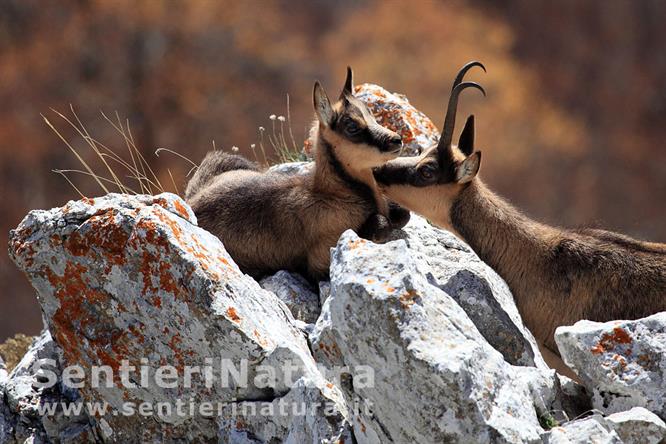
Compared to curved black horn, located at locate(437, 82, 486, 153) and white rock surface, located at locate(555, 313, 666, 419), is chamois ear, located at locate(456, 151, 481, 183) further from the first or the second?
→ white rock surface, located at locate(555, 313, 666, 419)

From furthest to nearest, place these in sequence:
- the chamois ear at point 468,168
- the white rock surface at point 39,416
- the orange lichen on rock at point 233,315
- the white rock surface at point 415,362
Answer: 1. the chamois ear at point 468,168
2. the white rock surface at point 39,416
3. the orange lichen on rock at point 233,315
4. the white rock surface at point 415,362

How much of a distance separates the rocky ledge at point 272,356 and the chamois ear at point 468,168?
165 cm

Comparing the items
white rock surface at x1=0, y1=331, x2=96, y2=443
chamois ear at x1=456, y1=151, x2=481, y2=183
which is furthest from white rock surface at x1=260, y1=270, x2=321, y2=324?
white rock surface at x1=0, y1=331, x2=96, y2=443

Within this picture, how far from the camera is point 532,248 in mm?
9312

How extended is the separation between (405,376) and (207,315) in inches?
66.2

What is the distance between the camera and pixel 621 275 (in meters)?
8.95

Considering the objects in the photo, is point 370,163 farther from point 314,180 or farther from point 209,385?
point 209,385

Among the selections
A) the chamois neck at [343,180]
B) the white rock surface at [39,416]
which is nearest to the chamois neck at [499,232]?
the chamois neck at [343,180]

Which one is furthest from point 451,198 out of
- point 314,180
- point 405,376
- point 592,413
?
point 405,376

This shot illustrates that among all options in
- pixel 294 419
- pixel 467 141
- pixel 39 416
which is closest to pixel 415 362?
pixel 294 419

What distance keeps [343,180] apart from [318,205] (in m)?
0.35

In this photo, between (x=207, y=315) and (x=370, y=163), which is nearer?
(x=207, y=315)

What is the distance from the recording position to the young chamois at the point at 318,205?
9.41 m

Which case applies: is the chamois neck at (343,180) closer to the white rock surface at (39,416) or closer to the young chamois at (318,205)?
the young chamois at (318,205)
